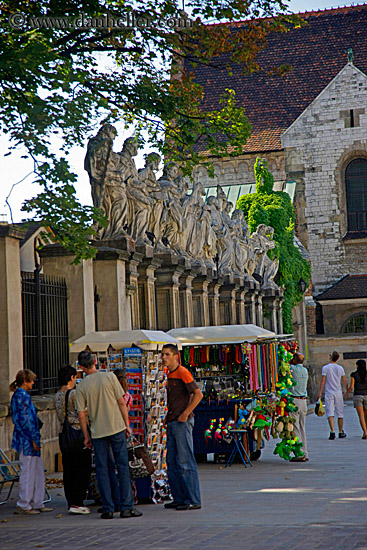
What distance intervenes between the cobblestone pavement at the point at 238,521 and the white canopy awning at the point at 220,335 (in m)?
2.55

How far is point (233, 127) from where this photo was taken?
1521 cm

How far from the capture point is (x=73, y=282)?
1483 cm

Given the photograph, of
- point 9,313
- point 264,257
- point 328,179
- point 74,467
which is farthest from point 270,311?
point 74,467

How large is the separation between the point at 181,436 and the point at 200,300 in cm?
1417

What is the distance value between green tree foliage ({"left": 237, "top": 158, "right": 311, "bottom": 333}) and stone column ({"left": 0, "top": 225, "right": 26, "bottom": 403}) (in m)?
24.4

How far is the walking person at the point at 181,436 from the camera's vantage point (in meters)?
9.38

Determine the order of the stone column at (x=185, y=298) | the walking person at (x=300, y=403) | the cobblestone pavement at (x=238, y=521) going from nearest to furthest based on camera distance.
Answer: the cobblestone pavement at (x=238, y=521) < the walking person at (x=300, y=403) < the stone column at (x=185, y=298)

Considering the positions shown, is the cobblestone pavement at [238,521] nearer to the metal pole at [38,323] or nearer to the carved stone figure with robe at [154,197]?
the metal pole at [38,323]

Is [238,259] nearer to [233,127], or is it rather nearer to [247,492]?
[233,127]

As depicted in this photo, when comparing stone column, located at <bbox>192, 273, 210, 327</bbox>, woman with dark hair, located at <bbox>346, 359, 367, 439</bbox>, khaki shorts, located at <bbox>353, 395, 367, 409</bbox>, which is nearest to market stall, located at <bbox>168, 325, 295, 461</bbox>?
woman with dark hair, located at <bbox>346, 359, 367, 439</bbox>

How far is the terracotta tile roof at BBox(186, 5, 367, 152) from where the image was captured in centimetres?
4997

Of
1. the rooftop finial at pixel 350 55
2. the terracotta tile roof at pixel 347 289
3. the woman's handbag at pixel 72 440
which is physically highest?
the rooftop finial at pixel 350 55

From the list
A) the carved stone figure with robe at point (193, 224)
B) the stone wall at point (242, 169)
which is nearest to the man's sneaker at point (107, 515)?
the carved stone figure with robe at point (193, 224)

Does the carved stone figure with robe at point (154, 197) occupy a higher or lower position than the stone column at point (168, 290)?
higher
